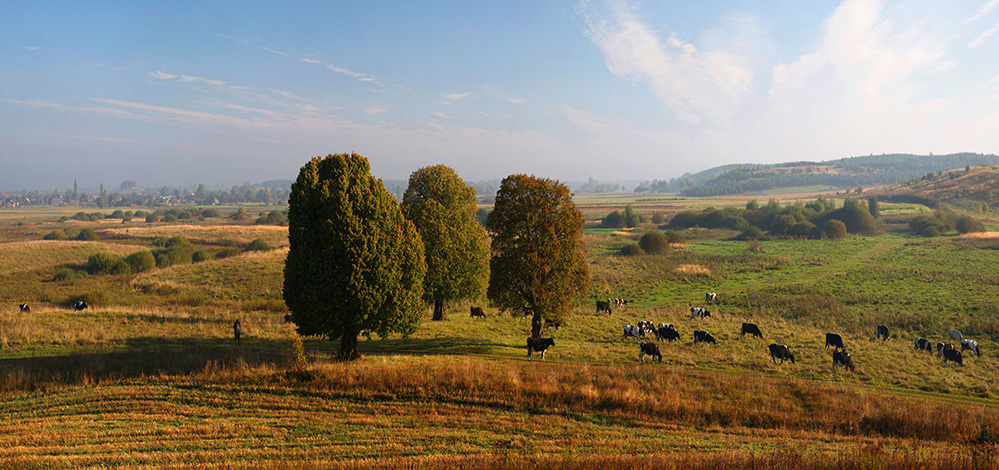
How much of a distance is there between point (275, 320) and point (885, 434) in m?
36.8

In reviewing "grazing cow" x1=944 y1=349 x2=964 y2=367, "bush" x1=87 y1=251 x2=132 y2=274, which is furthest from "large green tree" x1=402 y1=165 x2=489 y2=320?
"bush" x1=87 y1=251 x2=132 y2=274

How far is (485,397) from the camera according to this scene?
55.9 ft

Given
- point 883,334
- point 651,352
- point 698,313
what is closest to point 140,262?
point 651,352

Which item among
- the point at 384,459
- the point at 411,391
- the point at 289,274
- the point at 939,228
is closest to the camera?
the point at 384,459

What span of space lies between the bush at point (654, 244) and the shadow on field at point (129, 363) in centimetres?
7991

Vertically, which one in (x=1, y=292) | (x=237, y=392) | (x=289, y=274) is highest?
(x=289, y=274)

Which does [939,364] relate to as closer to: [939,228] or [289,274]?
[289,274]

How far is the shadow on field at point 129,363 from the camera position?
18.7 meters

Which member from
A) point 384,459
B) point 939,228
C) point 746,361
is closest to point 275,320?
point 384,459

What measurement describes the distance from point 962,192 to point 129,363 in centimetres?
22922

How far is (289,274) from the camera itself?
2125 cm

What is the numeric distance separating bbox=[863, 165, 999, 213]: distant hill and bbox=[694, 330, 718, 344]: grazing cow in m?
162

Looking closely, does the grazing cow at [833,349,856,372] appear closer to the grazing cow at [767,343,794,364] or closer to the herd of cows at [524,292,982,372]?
the herd of cows at [524,292,982,372]

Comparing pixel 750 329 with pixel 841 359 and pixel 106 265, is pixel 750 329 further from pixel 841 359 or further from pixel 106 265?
pixel 106 265
